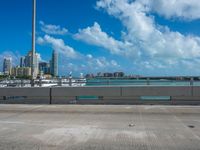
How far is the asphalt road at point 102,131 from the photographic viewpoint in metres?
7.72

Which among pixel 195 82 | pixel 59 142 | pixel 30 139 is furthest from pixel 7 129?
pixel 195 82

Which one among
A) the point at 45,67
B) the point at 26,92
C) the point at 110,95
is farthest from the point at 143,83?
the point at 45,67

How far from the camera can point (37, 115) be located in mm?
13086

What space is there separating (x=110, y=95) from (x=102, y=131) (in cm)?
853

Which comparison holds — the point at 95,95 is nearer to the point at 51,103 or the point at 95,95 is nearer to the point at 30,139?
the point at 51,103

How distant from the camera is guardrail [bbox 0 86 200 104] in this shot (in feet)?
56.9

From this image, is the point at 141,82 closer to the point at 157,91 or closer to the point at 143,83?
the point at 143,83

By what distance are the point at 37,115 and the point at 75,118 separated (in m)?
1.93

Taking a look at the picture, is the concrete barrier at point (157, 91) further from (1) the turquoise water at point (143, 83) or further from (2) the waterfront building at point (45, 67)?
(2) the waterfront building at point (45, 67)

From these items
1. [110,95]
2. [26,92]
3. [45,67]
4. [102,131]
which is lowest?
[102,131]

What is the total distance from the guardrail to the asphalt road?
4.11 meters

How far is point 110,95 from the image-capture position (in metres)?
17.9

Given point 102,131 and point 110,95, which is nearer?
point 102,131

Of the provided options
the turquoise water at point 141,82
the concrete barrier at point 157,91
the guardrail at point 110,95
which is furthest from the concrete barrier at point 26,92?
the concrete barrier at point 157,91
